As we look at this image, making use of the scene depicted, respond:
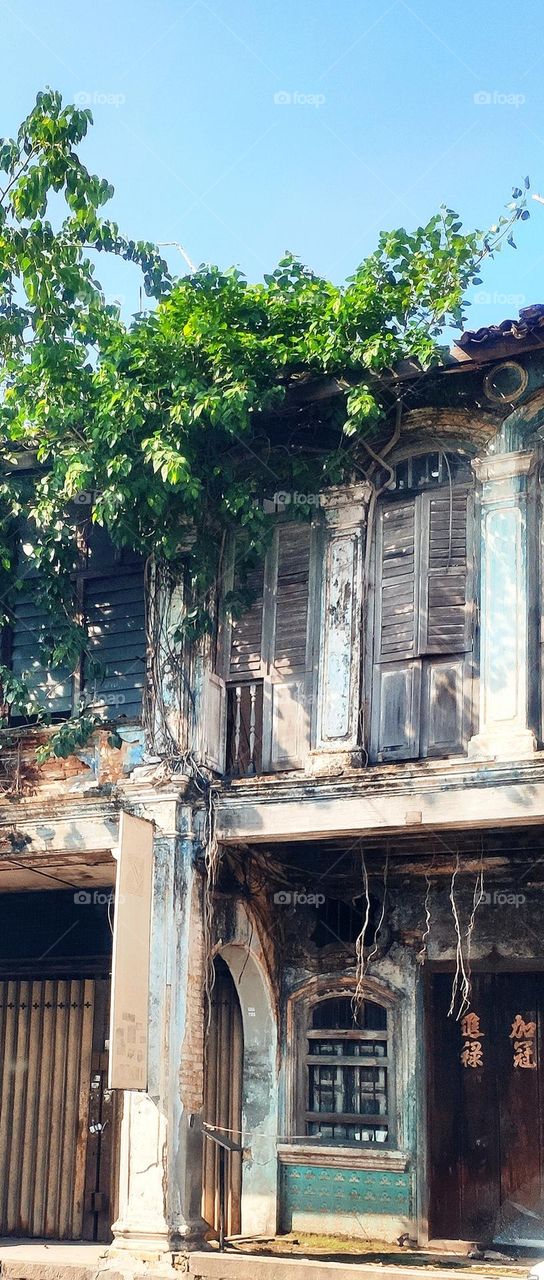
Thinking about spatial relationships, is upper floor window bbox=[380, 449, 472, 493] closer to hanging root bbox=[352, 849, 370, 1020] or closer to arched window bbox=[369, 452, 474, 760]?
arched window bbox=[369, 452, 474, 760]

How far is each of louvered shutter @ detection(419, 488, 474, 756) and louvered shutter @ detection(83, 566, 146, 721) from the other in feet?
7.34

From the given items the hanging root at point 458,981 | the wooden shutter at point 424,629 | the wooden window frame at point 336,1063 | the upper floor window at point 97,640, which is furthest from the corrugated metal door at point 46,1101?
the wooden shutter at point 424,629

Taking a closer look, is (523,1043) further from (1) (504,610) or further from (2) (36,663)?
(2) (36,663)

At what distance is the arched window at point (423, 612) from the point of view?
9.78 m

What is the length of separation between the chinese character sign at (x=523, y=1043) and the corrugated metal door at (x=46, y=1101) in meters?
3.62

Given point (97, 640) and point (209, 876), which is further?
point (97, 640)

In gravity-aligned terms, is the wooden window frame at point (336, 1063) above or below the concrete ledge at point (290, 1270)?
above

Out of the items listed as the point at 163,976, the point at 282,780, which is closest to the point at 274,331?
the point at 282,780

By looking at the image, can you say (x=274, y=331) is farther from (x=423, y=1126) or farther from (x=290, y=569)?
(x=423, y=1126)

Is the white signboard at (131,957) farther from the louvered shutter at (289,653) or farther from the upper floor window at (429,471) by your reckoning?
the upper floor window at (429,471)

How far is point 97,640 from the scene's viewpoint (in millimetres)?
11117

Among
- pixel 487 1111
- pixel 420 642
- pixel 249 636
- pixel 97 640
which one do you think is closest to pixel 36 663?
pixel 97 640

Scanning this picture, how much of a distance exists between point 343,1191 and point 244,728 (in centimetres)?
366

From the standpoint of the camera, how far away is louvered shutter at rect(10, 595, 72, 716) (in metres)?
11.2
